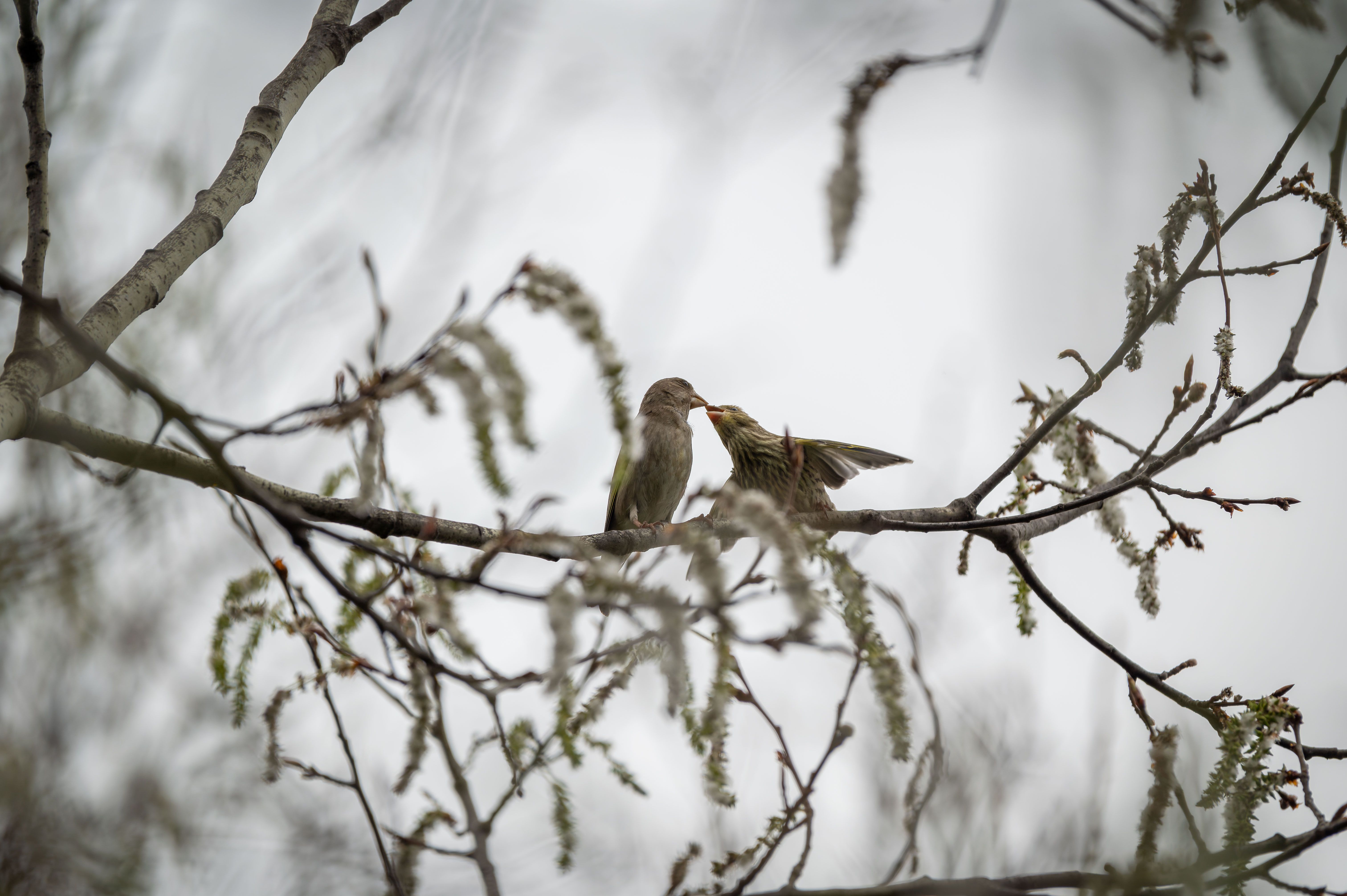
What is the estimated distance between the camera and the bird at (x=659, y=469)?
240 inches

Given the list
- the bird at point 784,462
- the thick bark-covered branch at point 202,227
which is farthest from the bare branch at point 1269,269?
the thick bark-covered branch at point 202,227

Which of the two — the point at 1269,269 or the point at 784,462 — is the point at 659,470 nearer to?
the point at 784,462

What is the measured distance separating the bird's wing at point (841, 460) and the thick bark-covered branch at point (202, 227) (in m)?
2.35

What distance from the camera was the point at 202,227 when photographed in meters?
2.70

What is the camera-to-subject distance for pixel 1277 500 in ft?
10.4

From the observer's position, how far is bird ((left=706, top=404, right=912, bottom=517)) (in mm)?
4297

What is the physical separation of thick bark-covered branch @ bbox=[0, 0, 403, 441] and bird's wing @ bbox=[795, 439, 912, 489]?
7.72 feet

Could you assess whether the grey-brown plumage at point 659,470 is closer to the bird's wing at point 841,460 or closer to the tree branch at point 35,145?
the bird's wing at point 841,460

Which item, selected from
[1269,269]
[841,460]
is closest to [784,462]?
[841,460]

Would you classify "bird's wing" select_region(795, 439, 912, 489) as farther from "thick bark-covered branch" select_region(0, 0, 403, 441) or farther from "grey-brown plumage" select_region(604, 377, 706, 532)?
"thick bark-covered branch" select_region(0, 0, 403, 441)

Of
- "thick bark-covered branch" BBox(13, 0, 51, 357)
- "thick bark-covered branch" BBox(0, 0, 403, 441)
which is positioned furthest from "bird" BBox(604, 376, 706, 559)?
"thick bark-covered branch" BBox(13, 0, 51, 357)

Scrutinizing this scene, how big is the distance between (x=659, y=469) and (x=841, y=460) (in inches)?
75.5

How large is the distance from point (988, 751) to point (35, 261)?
5306 millimetres

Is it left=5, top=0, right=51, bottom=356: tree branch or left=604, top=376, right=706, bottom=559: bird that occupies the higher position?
left=604, top=376, right=706, bottom=559: bird
